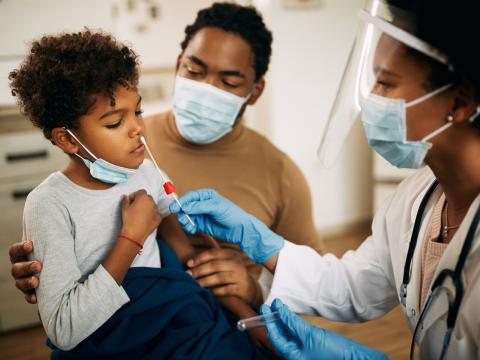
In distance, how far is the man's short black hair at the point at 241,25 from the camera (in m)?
1.37

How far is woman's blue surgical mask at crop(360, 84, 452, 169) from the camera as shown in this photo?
893 millimetres

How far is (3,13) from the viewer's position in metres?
1.75

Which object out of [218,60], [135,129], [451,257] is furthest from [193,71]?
[451,257]

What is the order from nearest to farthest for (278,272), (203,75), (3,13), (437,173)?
(437,173), (278,272), (203,75), (3,13)

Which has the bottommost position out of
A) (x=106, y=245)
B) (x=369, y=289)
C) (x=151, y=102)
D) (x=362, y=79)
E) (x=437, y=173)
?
(x=151, y=102)

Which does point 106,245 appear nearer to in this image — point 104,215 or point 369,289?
point 104,215

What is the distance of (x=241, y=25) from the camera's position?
139 cm

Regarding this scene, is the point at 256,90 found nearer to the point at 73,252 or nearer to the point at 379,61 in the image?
the point at 379,61

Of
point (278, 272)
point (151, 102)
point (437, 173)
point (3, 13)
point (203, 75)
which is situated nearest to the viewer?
point (437, 173)

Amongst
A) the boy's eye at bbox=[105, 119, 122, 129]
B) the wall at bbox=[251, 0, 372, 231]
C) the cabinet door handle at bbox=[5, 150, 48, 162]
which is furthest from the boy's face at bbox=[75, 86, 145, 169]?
the wall at bbox=[251, 0, 372, 231]

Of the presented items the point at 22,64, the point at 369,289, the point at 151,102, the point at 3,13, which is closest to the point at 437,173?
the point at 369,289

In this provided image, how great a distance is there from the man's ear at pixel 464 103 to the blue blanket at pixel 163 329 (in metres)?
0.68

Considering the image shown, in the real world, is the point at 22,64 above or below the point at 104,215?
above

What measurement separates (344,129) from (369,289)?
0.44 m
